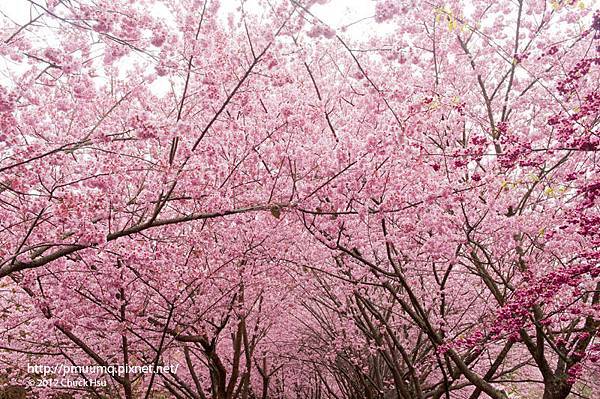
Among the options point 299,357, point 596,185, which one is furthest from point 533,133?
point 299,357

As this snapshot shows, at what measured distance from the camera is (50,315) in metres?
6.80

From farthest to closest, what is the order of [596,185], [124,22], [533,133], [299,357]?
[299,357] < [533,133] < [124,22] < [596,185]

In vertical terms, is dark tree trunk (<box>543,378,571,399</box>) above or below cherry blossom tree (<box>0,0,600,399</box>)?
below

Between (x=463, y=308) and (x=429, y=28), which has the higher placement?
(x=429, y=28)

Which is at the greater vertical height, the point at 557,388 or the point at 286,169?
the point at 286,169

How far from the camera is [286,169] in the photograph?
21.2 ft

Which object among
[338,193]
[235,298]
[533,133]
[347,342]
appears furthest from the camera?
[347,342]

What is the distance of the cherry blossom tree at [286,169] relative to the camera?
4.51 metres

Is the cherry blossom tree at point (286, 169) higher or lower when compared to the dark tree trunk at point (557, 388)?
higher

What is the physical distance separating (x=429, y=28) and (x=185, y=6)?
3.89 m

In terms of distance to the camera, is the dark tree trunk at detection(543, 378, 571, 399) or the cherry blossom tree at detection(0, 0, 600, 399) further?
the dark tree trunk at detection(543, 378, 571, 399)

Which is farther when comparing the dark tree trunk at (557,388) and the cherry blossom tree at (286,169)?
the dark tree trunk at (557,388)

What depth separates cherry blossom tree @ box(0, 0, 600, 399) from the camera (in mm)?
4508

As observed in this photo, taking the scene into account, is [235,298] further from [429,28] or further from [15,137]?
[429,28]
